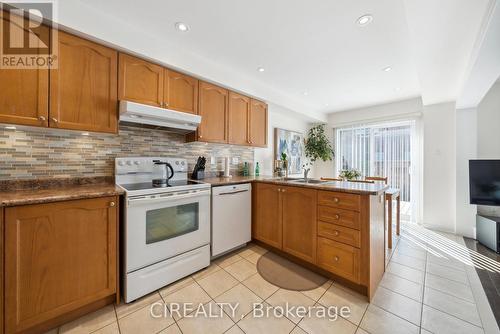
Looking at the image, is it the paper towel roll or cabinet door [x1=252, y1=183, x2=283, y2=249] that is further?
the paper towel roll

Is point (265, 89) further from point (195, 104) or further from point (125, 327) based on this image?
point (125, 327)

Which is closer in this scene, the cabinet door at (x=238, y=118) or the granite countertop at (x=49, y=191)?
the granite countertop at (x=49, y=191)

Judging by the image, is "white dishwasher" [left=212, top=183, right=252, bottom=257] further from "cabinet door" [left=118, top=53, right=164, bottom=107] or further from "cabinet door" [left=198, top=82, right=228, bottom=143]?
"cabinet door" [left=118, top=53, right=164, bottom=107]

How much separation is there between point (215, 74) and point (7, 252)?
7.81ft

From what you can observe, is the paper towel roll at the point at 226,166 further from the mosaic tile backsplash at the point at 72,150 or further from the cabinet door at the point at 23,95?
the cabinet door at the point at 23,95

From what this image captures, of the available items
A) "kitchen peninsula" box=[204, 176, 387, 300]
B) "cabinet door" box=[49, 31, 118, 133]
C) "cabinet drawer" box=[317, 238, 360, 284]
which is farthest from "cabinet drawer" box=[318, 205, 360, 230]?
"cabinet door" box=[49, 31, 118, 133]

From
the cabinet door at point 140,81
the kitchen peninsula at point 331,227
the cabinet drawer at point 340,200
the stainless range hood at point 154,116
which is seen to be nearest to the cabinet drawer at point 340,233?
the kitchen peninsula at point 331,227

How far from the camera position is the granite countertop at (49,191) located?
1183mm

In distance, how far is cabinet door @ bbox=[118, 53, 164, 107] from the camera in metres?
1.82

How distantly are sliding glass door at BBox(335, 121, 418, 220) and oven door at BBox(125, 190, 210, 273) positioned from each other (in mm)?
3908

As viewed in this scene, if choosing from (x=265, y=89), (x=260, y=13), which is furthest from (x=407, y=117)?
(x=260, y=13)

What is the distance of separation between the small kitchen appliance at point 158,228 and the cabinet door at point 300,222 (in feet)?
2.93

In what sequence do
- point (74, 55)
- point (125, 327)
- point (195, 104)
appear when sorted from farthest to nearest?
point (195, 104) → point (74, 55) → point (125, 327)

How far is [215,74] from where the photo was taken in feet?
8.07
